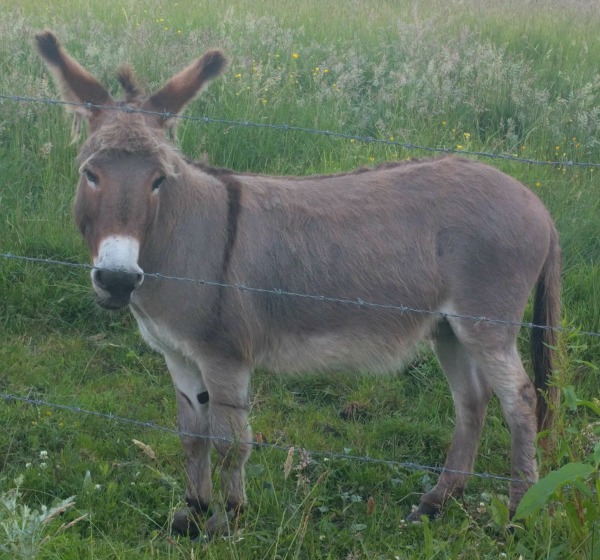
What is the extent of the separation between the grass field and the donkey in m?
0.23

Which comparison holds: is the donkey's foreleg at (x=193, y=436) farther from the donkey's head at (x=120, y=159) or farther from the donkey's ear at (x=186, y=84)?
the donkey's ear at (x=186, y=84)

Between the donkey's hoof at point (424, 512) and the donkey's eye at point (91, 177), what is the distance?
2.01 metres

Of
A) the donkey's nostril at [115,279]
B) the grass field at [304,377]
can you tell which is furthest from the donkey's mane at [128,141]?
the grass field at [304,377]

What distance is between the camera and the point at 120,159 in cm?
323

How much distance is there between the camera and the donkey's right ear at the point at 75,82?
3.51m

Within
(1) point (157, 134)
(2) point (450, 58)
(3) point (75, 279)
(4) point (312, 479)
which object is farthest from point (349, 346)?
(2) point (450, 58)

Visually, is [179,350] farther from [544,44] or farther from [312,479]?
[544,44]

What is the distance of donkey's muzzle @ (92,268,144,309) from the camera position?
9.77 ft

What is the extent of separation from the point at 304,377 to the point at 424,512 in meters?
1.04

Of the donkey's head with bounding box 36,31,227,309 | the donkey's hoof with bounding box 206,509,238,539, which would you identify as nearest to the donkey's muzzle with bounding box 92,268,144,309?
the donkey's head with bounding box 36,31,227,309

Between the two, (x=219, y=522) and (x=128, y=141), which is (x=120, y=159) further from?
(x=219, y=522)

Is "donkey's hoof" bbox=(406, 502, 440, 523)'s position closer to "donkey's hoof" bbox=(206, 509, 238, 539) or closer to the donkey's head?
"donkey's hoof" bbox=(206, 509, 238, 539)

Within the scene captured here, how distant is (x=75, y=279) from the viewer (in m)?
5.19

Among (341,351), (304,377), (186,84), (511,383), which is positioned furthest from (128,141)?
(511,383)
